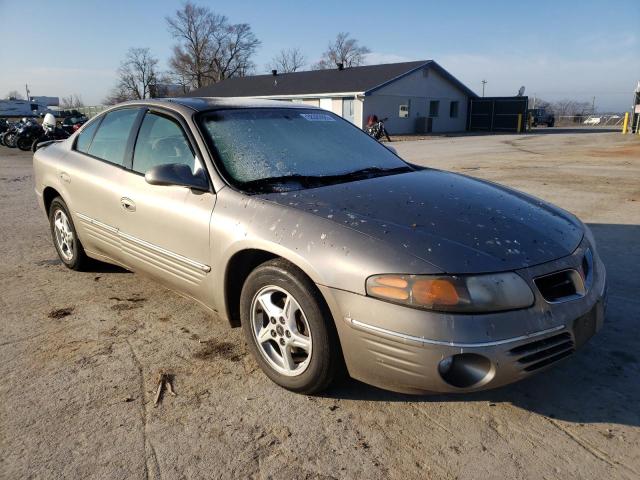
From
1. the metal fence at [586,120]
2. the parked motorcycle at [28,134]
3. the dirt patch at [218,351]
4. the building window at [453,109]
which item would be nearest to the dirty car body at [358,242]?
the dirt patch at [218,351]

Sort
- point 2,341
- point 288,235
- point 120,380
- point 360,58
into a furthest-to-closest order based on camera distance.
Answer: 1. point 360,58
2. point 2,341
3. point 120,380
4. point 288,235

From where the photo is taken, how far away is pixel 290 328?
2.62 meters

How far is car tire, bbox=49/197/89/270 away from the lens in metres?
4.48

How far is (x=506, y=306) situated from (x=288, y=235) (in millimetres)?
1067

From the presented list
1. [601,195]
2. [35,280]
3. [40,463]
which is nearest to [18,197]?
[35,280]

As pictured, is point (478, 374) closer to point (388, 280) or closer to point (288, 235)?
point (388, 280)

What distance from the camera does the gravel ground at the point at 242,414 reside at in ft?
7.09

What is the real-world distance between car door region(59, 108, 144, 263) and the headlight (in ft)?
7.62

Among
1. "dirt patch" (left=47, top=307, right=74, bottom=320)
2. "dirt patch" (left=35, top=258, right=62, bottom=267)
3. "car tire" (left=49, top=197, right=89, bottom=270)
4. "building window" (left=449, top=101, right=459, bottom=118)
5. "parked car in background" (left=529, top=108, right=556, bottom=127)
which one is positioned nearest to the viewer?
"dirt patch" (left=47, top=307, right=74, bottom=320)

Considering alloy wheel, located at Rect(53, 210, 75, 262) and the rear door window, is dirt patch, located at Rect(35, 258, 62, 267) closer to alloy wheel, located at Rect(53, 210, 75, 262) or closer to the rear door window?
alloy wheel, located at Rect(53, 210, 75, 262)

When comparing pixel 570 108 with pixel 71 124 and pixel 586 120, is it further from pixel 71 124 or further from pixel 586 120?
pixel 71 124

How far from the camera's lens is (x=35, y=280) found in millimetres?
4492

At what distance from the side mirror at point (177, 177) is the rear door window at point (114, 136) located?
883mm

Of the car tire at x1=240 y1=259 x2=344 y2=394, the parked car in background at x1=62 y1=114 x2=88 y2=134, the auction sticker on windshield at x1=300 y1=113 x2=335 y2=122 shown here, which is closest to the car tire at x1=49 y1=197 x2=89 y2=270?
the auction sticker on windshield at x1=300 y1=113 x2=335 y2=122
